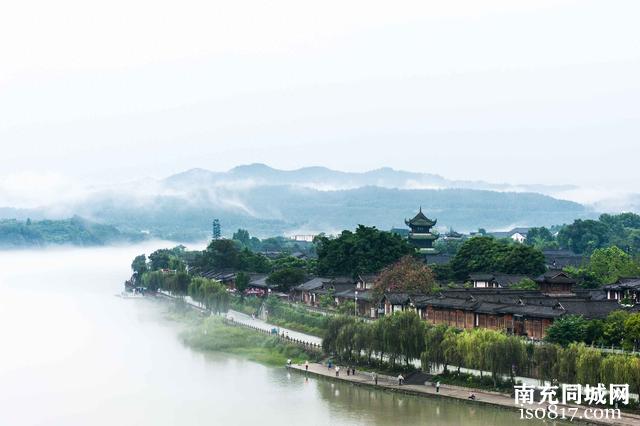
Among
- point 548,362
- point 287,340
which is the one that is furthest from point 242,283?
point 548,362

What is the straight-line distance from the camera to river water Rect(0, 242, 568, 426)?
40.4 meters

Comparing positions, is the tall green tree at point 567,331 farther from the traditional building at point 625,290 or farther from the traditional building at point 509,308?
the traditional building at point 625,290

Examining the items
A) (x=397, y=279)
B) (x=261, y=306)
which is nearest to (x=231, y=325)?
(x=261, y=306)

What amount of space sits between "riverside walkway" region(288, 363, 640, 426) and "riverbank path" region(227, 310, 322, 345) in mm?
7886

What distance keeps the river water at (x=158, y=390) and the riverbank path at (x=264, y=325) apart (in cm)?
552

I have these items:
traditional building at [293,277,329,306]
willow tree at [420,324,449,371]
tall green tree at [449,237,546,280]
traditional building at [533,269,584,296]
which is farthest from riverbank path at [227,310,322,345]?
tall green tree at [449,237,546,280]

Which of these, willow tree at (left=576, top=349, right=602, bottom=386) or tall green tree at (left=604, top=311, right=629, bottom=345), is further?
tall green tree at (left=604, top=311, right=629, bottom=345)

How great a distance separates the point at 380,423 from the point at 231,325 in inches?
1256

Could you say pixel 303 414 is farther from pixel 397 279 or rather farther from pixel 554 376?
pixel 397 279

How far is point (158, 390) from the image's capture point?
4825 centimetres

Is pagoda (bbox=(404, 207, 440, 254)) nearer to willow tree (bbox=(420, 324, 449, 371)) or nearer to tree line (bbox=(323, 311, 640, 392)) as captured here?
tree line (bbox=(323, 311, 640, 392))

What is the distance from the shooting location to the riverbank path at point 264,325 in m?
59.5

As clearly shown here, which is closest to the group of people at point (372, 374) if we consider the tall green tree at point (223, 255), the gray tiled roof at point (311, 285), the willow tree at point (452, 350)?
the willow tree at point (452, 350)

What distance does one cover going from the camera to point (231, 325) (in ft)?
225
